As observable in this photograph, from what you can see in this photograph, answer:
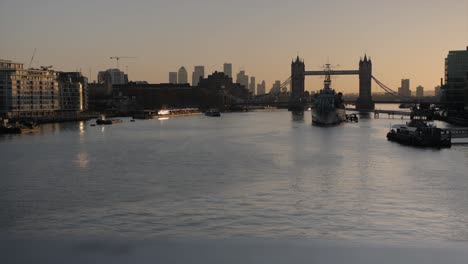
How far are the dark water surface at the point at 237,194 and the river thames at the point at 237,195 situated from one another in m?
0.03

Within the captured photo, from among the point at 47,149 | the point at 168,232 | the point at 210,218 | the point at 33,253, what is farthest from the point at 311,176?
the point at 47,149

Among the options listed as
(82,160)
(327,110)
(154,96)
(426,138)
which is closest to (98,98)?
(154,96)

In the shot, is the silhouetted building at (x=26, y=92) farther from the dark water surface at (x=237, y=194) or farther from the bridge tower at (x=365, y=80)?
the bridge tower at (x=365, y=80)

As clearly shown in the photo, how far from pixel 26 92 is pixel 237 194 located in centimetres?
5742

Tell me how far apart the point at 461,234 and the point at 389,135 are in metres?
27.2

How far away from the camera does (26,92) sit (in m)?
69.4

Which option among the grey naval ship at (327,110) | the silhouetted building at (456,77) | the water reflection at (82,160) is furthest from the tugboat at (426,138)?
the silhouetted building at (456,77)

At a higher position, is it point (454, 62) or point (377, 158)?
point (454, 62)

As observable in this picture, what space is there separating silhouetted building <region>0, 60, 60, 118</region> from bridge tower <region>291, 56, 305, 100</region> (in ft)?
225

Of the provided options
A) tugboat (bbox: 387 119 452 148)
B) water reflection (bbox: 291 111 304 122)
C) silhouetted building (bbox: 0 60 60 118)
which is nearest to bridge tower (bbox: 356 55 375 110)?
water reflection (bbox: 291 111 304 122)

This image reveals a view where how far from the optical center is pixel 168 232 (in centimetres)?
1255

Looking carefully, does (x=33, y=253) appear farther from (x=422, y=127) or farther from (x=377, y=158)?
(x=422, y=127)

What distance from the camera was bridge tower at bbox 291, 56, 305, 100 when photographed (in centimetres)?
13812

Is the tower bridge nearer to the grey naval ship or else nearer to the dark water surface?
the grey naval ship
